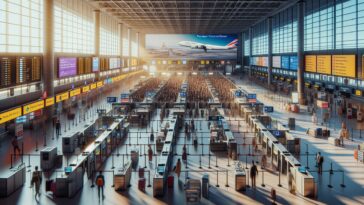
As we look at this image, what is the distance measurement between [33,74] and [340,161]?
78.5 ft

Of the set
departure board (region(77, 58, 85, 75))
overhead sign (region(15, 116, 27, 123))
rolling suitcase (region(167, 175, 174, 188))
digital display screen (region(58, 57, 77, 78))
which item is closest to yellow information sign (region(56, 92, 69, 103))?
digital display screen (region(58, 57, 77, 78))

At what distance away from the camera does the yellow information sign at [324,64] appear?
4416 cm

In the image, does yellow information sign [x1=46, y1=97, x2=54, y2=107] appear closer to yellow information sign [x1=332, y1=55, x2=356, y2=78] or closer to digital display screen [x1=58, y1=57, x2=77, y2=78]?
digital display screen [x1=58, y1=57, x2=77, y2=78]

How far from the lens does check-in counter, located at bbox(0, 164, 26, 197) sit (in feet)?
49.7

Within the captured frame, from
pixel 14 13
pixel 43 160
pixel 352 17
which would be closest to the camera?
pixel 43 160

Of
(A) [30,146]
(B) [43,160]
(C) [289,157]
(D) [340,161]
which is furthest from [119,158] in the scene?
(D) [340,161]

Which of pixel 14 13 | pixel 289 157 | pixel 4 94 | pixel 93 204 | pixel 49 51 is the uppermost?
pixel 14 13

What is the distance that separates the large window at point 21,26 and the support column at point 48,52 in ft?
1.65

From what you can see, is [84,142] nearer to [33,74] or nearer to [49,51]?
[33,74]

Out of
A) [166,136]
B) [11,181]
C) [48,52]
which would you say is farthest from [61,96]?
[11,181]

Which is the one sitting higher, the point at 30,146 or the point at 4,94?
the point at 4,94

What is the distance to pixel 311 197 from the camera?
14.9 metres

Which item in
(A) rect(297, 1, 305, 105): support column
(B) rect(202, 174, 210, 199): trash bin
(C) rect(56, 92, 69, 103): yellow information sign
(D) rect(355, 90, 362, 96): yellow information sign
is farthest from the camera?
(A) rect(297, 1, 305, 105): support column

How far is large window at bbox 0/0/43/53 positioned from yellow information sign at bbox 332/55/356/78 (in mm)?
29831
